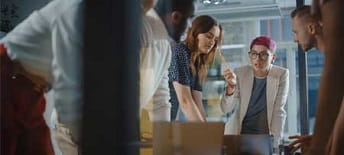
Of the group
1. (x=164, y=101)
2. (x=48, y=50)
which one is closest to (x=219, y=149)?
(x=164, y=101)

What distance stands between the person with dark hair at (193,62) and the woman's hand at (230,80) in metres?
0.06

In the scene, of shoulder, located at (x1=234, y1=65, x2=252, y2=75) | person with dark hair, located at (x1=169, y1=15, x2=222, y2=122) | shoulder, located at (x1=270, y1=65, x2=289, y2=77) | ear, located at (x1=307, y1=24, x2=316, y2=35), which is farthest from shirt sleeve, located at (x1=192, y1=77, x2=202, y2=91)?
ear, located at (x1=307, y1=24, x2=316, y2=35)

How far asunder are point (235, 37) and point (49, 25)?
487 millimetres

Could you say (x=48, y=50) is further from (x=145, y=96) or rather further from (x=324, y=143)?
(x=324, y=143)

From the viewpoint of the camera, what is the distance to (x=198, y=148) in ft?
3.45

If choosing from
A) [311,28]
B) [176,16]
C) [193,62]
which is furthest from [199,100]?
[311,28]

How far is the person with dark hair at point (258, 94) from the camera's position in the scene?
46.9 inches

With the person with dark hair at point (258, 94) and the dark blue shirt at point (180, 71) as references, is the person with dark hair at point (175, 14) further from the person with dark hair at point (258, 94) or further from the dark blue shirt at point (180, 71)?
the person with dark hair at point (258, 94)

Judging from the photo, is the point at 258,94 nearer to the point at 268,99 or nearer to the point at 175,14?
the point at 268,99

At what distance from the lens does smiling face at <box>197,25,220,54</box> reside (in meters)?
1.20

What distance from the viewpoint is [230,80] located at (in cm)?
125

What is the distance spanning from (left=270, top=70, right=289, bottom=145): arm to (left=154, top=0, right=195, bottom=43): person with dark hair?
31cm

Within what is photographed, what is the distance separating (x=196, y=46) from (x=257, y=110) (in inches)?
10.5

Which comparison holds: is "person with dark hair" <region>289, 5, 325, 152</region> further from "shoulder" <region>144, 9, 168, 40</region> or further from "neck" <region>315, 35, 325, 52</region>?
"shoulder" <region>144, 9, 168, 40</region>
